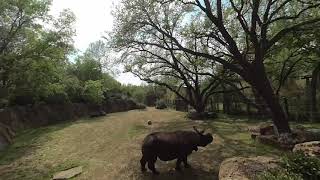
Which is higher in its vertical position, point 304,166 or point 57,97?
point 57,97

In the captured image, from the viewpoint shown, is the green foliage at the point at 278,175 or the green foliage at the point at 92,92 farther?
the green foliage at the point at 92,92

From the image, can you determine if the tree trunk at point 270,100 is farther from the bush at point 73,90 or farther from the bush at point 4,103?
the bush at point 73,90

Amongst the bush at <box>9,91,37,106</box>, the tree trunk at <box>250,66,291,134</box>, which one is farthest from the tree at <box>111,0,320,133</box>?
the bush at <box>9,91,37,106</box>

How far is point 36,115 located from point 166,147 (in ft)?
61.4

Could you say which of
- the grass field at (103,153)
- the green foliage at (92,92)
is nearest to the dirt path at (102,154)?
the grass field at (103,153)

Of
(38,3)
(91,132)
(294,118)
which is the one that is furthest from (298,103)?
(38,3)

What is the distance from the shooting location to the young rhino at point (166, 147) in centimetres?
1222

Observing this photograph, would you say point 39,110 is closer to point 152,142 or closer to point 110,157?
point 110,157

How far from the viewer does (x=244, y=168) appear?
865 centimetres

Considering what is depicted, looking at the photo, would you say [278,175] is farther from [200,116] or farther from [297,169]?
[200,116]

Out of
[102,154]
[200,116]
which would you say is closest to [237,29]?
[200,116]

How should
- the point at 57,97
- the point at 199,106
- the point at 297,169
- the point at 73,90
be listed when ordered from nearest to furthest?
1. the point at 297,169
2. the point at 57,97
3. the point at 199,106
4. the point at 73,90

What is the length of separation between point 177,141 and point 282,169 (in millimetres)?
4979

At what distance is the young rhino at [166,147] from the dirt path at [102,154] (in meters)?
0.48
